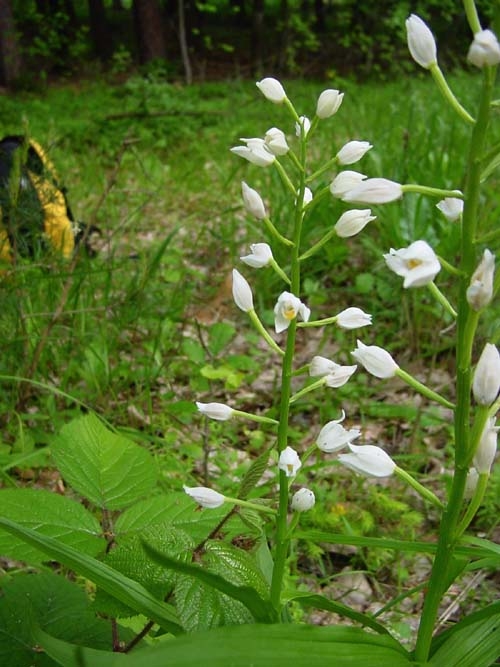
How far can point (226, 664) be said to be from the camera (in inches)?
33.5

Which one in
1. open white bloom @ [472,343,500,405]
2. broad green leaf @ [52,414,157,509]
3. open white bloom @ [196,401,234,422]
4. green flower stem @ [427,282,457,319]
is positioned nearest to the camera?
open white bloom @ [472,343,500,405]

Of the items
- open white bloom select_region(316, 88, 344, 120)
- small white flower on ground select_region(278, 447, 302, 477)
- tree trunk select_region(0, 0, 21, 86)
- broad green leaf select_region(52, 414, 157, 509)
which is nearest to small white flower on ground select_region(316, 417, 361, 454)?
small white flower on ground select_region(278, 447, 302, 477)

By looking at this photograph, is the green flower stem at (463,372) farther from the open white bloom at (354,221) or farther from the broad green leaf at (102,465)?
the broad green leaf at (102,465)

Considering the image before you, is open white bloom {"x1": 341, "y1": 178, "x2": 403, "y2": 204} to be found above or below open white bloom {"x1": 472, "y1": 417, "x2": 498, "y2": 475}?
above

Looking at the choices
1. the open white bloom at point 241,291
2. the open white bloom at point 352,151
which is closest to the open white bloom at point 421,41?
the open white bloom at point 352,151

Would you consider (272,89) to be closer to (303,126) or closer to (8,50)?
(303,126)

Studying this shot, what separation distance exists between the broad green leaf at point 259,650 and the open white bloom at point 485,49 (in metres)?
0.73

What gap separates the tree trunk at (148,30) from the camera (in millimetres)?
14017

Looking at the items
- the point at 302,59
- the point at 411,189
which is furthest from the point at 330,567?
the point at 302,59

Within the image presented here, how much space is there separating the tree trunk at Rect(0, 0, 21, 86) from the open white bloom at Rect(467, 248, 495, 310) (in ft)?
41.9

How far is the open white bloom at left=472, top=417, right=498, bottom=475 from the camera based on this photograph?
38.6 inches

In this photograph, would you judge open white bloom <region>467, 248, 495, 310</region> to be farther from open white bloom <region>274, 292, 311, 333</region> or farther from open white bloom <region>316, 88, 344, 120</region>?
open white bloom <region>316, 88, 344, 120</region>

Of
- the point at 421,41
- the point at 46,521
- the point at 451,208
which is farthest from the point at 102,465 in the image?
the point at 421,41

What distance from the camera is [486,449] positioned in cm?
99
